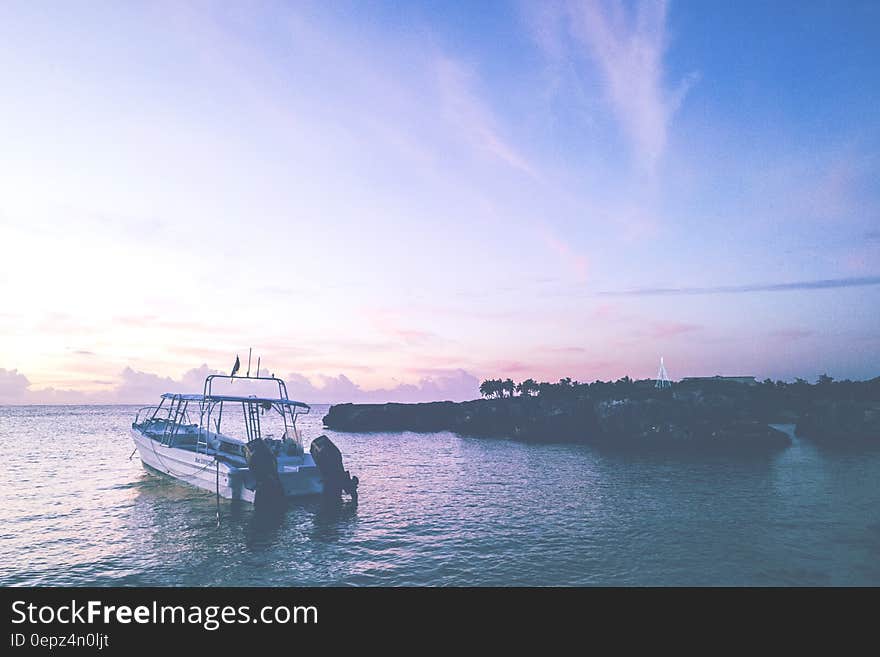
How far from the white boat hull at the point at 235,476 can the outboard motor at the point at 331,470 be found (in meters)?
0.59

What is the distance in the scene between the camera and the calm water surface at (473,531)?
22.8 metres

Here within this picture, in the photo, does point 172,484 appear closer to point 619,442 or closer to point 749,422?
point 619,442

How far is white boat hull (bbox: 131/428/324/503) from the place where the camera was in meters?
35.7

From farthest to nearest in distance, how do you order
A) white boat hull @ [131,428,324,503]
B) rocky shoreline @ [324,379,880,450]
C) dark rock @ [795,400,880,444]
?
dark rock @ [795,400,880,444], rocky shoreline @ [324,379,880,450], white boat hull @ [131,428,324,503]

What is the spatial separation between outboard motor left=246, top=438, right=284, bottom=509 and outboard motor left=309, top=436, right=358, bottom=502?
3407 millimetres

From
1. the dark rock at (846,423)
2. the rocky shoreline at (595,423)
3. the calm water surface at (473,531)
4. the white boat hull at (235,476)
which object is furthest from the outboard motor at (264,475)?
the dark rock at (846,423)

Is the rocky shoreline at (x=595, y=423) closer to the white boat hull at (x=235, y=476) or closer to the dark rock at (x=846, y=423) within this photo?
the dark rock at (x=846, y=423)

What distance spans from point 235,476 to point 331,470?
7.04 m

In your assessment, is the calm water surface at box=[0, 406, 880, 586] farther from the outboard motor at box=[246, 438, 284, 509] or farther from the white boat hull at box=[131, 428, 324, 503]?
the outboard motor at box=[246, 438, 284, 509]

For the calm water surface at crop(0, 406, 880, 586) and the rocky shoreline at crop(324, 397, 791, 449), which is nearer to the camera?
the calm water surface at crop(0, 406, 880, 586)

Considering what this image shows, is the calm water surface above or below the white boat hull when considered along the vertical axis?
below

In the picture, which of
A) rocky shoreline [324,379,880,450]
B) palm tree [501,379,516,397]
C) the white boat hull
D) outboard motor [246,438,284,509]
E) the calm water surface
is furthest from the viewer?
palm tree [501,379,516,397]

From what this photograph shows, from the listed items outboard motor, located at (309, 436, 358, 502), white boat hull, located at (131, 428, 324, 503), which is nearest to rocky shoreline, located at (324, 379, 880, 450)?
outboard motor, located at (309, 436, 358, 502)
